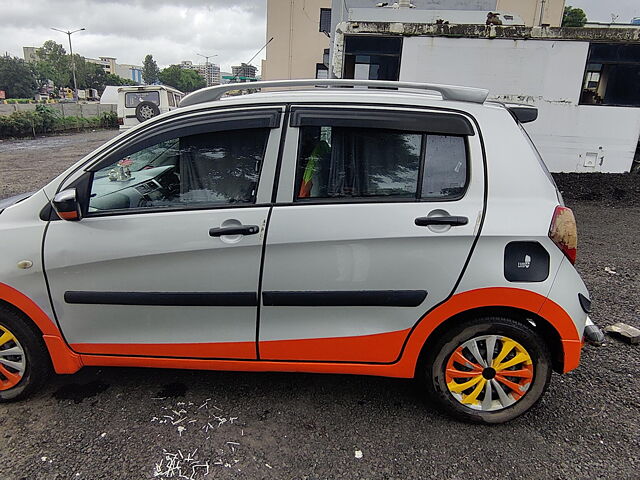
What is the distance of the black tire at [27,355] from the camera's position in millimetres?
2504

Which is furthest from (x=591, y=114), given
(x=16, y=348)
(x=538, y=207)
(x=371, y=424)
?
(x=16, y=348)

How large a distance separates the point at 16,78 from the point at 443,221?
8251 centimetres

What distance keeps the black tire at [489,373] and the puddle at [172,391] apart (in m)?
1.44

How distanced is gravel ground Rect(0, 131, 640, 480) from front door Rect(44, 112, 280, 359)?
14.9 inches

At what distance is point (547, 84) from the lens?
29.8ft

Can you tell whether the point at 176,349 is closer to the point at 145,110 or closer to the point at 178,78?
the point at 145,110

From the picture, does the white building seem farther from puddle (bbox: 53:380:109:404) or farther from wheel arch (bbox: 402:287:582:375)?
puddle (bbox: 53:380:109:404)

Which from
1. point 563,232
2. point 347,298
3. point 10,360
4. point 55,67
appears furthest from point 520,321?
point 55,67

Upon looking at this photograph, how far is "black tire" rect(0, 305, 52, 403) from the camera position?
2.50m

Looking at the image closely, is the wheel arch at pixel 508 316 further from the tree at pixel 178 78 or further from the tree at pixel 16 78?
the tree at pixel 178 78

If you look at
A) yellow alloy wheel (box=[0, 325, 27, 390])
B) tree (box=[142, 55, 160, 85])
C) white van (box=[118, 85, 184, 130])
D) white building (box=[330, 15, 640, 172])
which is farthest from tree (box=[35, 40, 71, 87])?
yellow alloy wheel (box=[0, 325, 27, 390])

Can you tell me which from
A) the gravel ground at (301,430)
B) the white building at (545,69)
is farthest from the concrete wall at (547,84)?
the gravel ground at (301,430)

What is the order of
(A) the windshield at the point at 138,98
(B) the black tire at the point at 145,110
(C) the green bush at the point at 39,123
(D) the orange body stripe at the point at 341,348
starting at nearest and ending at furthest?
(D) the orange body stripe at the point at 341,348, (B) the black tire at the point at 145,110, (A) the windshield at the point at 138,98, (C) the green bush at the point at 39,123

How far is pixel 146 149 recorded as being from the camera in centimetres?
248
